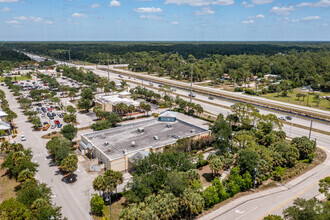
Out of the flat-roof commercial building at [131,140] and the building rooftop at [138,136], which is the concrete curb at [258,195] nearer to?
the flat-roof commercial building at [131,140]

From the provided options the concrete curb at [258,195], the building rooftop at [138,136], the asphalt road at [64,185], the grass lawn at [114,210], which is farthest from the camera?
the building rooftop at [138,136]

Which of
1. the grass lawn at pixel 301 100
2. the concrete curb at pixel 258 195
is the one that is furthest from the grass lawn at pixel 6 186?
the grass lawn at pixel 301 100

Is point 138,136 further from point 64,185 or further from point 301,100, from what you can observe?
point 301,100

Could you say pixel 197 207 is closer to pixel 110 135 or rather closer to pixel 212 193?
pixel 212 193

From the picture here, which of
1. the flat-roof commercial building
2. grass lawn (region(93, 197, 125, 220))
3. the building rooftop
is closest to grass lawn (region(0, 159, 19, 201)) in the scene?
the flat-roof commercial building

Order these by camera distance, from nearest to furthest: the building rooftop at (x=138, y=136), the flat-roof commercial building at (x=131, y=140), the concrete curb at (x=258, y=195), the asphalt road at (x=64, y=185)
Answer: the concrete curb at (x=258, y=195), the asphalt road at (x=64, y=185), the flat-roof commercial building at (x=131, y=140), the building rooftop at (x=138, y=136)

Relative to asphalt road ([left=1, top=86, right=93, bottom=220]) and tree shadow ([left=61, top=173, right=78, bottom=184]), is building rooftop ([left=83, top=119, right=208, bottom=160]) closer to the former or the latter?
asphalt road ([left=1, top=86, right=93, bottom=220])

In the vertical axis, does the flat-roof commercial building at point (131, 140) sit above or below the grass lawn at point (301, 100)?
below

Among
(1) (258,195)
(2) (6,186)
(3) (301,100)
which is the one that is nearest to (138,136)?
(2) (6,186)
